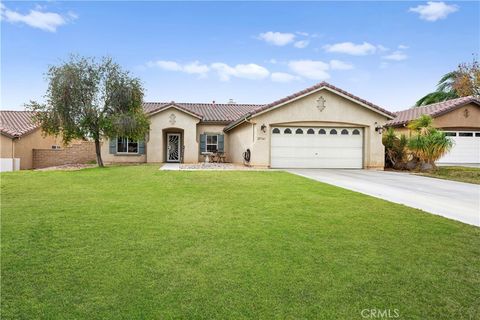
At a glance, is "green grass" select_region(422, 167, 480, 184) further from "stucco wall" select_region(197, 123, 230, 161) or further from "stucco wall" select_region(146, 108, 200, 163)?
→ "stucco wall" select_region(146, 108, 200, 163)

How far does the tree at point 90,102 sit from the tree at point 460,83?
35.1m

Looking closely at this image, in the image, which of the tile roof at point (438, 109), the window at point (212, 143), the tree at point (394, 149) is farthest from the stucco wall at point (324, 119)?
the window at point (212, 143)

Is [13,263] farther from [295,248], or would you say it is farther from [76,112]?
[76,112]

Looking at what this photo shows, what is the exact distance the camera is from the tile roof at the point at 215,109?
27.0m

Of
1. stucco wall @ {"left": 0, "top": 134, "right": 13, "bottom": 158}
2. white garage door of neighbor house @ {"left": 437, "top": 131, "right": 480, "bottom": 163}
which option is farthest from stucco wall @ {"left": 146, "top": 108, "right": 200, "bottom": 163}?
white garage door of neighbor house @ {"left": 437, "top": 131, "right": 480, "bottom": 163}

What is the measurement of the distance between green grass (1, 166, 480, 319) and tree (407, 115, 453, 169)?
11969 millimetres

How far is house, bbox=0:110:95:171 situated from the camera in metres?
22.4

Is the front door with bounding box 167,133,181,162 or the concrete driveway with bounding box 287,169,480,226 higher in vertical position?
the front door with bounding box 167,133,181,162

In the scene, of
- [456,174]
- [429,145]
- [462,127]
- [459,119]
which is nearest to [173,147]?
[429,145]

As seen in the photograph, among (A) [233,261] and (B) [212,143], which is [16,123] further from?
(A) [233,261]

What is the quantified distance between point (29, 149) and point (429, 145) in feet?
85.6

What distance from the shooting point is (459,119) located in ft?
83.4

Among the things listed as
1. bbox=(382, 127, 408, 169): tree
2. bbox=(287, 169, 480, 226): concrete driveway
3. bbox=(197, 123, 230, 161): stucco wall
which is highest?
bbox=(197, 123, 230, 161): stucco wall

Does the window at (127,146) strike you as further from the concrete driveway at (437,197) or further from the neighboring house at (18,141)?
the concrete driveway at (437,197)
